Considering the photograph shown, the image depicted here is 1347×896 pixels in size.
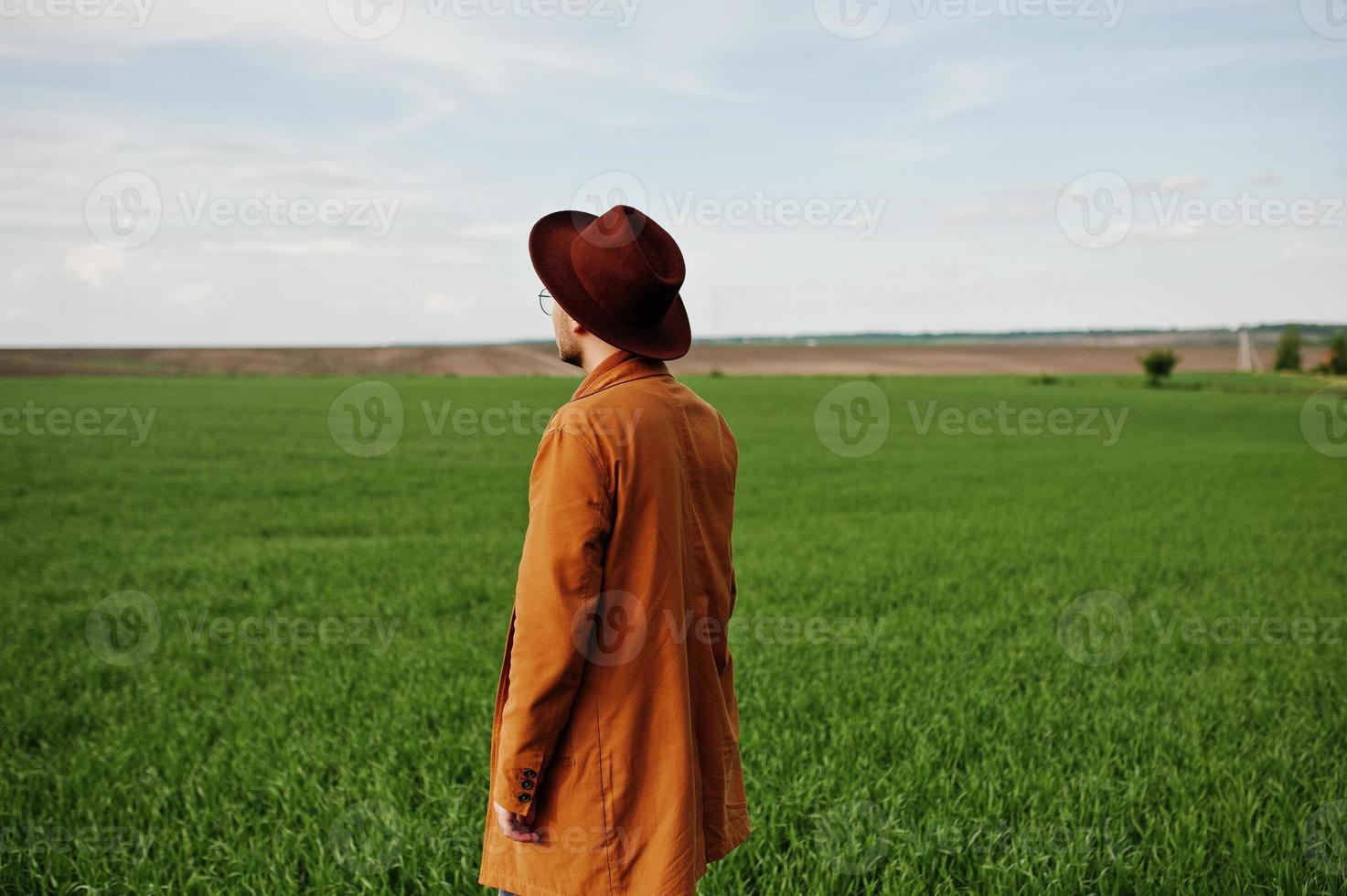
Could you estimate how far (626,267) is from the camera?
2.09 meters

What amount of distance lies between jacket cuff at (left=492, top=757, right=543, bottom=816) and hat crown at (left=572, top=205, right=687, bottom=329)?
1114 millimetres

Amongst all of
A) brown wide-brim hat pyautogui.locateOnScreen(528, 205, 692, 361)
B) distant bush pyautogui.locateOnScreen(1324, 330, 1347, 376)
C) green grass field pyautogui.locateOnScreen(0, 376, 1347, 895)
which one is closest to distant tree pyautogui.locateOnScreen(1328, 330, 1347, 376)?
distant bush pyautogui.locateOnScreen(1324, 330, 1347, 376)

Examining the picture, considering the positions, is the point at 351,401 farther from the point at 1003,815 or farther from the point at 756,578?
the point at 1003,815

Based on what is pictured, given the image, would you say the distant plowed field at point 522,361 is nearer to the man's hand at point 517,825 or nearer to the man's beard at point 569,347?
the man's beard at point 569,347

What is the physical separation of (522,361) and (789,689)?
2506 inches

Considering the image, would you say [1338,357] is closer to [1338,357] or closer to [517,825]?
[1338,357]

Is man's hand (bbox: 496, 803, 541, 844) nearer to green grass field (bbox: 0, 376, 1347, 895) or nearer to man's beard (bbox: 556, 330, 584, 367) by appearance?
man's beard (bbox: 556, 330, 584, 367)

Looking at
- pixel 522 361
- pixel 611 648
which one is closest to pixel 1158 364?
pixel 522 361

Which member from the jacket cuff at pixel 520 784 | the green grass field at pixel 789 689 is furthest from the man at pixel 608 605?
the green grass field at pixel 789 689

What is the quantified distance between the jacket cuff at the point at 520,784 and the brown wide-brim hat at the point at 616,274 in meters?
1.05

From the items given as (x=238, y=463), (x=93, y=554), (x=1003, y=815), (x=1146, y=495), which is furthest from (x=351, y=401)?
(x=1003, y=815)

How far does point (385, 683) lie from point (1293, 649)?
6.96 metres

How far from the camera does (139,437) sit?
22.6 metres

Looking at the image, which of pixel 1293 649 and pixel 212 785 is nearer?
pixel 212 785
